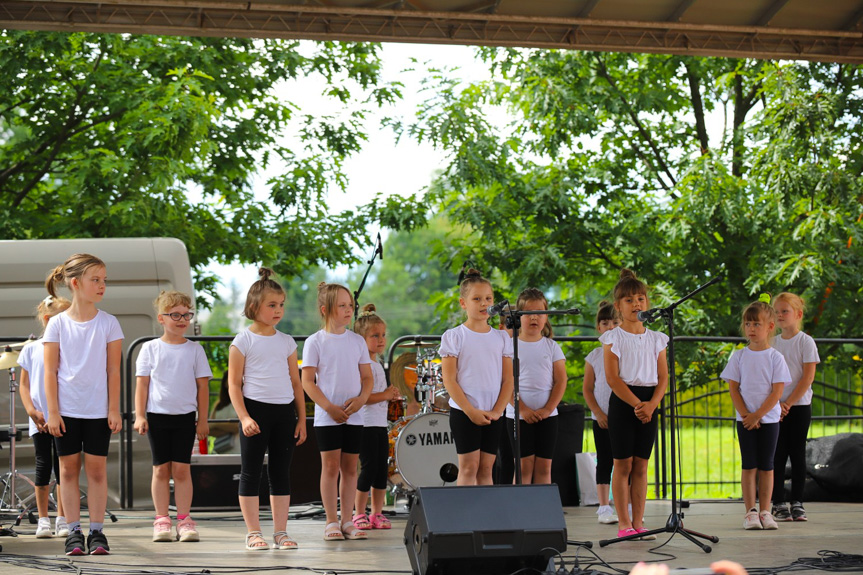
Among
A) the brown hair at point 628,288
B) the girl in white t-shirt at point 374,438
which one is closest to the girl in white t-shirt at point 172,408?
the girl in white t-shirt at point 374,438

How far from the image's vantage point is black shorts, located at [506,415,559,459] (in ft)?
22.1

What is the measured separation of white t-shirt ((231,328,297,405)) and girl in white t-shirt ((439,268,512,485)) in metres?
0.95

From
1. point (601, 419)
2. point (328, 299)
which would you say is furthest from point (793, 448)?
point (328, 299)

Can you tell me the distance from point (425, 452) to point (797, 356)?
2841 mm

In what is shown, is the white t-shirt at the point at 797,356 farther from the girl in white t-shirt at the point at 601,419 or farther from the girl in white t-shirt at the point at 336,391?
the girl in white t-shirt at the point at 336,391

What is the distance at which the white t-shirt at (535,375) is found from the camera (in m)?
6.73

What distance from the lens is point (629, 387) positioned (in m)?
5.90

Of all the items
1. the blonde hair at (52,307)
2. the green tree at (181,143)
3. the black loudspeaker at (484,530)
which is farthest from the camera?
the green tree at (181,143)

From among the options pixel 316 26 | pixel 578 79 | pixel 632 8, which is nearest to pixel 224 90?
pixel 578 79

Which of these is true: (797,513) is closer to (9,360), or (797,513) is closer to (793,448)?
(793,448)

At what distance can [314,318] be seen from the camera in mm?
78688

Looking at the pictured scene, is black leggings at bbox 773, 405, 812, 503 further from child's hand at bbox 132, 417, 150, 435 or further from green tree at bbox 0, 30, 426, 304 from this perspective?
green tree at bbox 0, 30, 426, 304

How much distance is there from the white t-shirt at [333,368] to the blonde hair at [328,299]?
104 mm

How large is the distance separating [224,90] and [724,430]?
25.1ft
